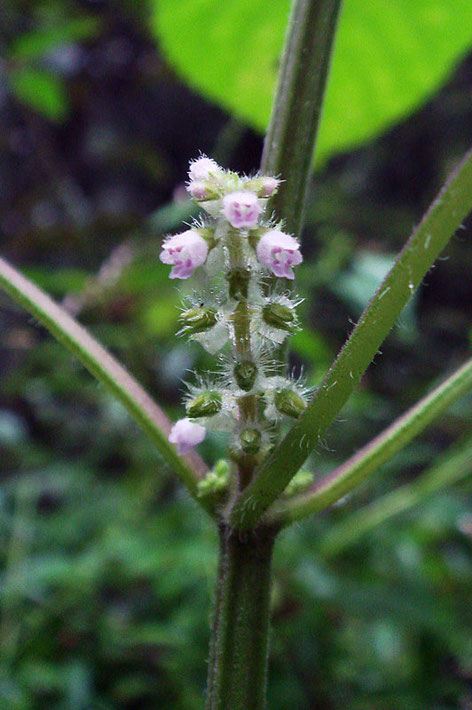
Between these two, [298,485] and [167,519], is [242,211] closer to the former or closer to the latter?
[298,485]

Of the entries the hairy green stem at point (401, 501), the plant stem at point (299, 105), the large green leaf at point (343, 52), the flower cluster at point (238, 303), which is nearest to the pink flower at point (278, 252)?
the flower cluster at point (238, 303)

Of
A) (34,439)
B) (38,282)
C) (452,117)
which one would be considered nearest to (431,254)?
(38,282)

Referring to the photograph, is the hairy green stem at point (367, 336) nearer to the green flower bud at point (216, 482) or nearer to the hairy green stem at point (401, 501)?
the green flower bud at point (216, 482)

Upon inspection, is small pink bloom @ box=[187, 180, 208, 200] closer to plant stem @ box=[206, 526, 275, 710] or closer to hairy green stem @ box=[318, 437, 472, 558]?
plant stem @ box=[206, 526, 275, 710]

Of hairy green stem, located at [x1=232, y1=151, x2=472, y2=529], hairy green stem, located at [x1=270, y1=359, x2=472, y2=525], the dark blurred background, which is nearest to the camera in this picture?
hairy green stem, located at [x1=232, y1=151, x2=472, y2=529]

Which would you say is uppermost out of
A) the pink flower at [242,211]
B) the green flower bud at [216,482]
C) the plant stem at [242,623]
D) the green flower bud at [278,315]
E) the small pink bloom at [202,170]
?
the small pink bloom at [202,170]

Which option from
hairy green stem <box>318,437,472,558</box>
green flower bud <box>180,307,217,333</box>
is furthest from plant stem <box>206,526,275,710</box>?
hairy green stem <box>318,437,472,558</box>

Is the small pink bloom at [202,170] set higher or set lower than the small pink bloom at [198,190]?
higher
